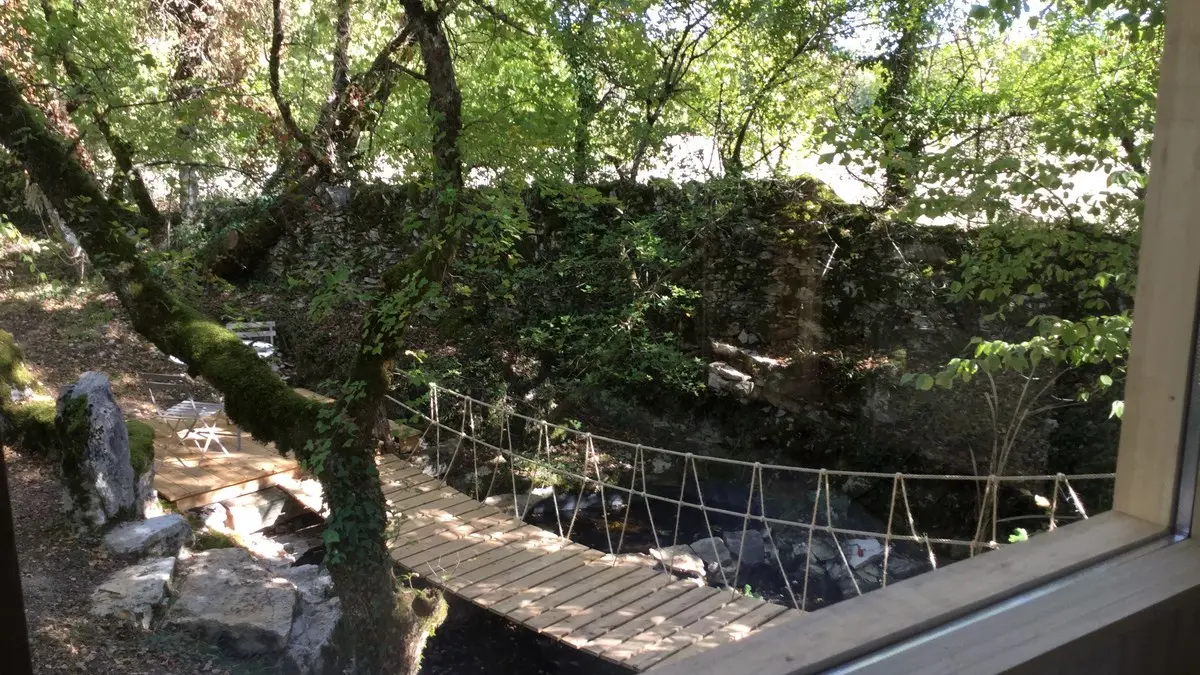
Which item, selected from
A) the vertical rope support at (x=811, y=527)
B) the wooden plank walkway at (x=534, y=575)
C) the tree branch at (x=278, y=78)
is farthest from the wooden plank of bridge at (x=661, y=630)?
the tree branch at (x=278, y=78)

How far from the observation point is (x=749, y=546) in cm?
279

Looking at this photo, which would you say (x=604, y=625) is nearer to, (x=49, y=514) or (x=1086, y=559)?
(x=49, y=514)

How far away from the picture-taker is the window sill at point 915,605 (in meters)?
0.42

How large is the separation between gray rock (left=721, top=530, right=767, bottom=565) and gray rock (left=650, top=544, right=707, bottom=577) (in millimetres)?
144

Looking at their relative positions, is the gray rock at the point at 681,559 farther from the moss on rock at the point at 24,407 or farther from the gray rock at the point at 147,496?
the moss on rock at the point at 24,407

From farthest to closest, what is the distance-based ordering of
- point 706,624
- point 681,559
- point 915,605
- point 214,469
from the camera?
point 681,559, point 214,469, point 706,624, point 915,605

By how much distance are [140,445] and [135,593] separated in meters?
0.57

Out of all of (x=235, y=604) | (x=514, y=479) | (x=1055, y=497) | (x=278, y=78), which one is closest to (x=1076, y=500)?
(x=1055, y=497)

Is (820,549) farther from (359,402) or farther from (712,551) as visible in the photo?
(359,402)

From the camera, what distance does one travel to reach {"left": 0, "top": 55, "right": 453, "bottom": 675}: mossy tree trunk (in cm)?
191

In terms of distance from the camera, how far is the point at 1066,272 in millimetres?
1590

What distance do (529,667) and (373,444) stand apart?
86 cm

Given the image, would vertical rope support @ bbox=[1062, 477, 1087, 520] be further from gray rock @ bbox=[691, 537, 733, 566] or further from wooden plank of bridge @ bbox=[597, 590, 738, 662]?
gray rock @ bbox=[691, 537, 733, 566]

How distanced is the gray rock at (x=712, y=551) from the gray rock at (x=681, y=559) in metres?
0.03
